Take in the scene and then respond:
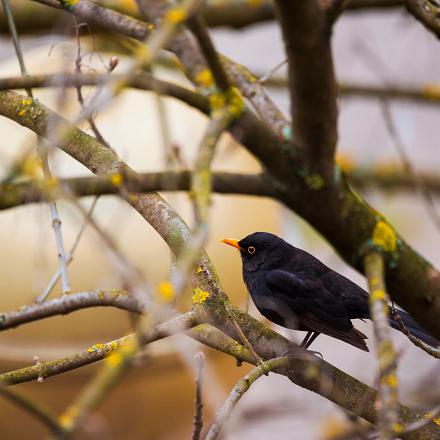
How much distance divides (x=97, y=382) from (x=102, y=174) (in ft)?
4.79

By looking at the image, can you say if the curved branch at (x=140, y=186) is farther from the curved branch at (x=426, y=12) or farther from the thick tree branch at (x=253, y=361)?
the curved branch at (x=426, y=12)

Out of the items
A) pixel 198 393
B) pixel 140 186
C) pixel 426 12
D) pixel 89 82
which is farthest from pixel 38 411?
pixel 426 12

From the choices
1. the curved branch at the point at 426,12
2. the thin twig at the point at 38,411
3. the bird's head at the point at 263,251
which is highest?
the curved branch at the point at 426,12

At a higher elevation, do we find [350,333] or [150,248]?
[150,248]

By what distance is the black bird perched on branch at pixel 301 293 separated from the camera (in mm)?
3643

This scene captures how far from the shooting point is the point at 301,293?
3783 mm

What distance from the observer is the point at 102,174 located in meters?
2.93

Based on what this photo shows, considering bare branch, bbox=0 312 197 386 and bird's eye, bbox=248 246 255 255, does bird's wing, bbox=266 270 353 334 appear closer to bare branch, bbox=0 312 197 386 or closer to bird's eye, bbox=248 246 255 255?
bird's eye, bbox=248 246 255 255

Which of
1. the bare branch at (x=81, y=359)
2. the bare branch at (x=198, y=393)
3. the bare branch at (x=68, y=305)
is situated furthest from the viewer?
the bare branch at (x=68, y=305)

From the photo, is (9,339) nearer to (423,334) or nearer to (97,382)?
(423,334)

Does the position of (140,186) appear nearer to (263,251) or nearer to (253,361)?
(253,361)

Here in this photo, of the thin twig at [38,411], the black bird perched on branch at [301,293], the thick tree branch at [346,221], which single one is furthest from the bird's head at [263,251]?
the thin twig at [38,411]

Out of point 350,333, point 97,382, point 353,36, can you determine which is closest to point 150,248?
point 350,333

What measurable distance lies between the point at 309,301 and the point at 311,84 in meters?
1.27
